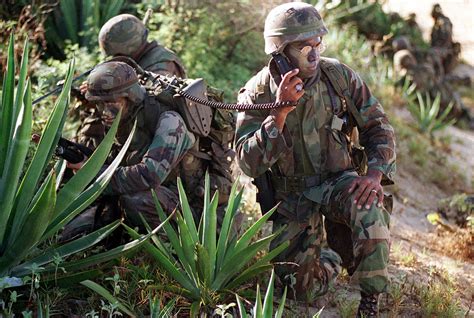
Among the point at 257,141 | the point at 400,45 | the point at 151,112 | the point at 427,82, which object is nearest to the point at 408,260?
the point at 257,141

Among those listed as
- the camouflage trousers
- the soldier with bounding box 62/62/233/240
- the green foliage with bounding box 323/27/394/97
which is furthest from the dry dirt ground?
the green foliage with bounding box 323/27/394/97

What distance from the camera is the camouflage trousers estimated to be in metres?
4.19

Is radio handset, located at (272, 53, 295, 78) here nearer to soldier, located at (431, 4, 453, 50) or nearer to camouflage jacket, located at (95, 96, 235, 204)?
camouflage jacket, located at (95, 96, 235, 204)

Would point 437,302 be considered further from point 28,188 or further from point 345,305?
point 28,188

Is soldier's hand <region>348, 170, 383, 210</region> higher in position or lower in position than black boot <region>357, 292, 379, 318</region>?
higher

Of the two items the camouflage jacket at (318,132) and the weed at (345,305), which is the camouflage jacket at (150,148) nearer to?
the camouflage jacket at (318,132)

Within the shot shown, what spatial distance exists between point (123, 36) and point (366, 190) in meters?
2.33

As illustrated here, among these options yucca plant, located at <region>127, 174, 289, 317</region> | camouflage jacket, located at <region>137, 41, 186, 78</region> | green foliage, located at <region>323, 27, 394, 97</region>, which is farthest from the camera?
green foliage, located at <region>323, 27, 394, 97</region>

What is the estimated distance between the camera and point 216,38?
8523 mm

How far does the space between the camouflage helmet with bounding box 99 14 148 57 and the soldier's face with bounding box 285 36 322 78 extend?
1826mm

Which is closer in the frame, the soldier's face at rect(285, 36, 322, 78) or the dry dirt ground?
the soldier's face at rect(285, 36, 322, 78)

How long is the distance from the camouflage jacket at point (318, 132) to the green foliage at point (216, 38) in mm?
3197

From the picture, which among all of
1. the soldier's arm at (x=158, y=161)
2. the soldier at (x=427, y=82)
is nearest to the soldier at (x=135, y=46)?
the soldier's arm at (x=158, y=161)

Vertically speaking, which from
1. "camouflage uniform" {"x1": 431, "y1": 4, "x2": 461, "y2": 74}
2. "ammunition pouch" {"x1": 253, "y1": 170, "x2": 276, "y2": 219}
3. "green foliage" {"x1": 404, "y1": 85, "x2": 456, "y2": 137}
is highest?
"ammunition pouch" {"x1": 253, "y1": 170, "x2": 276, "y2": 219}
